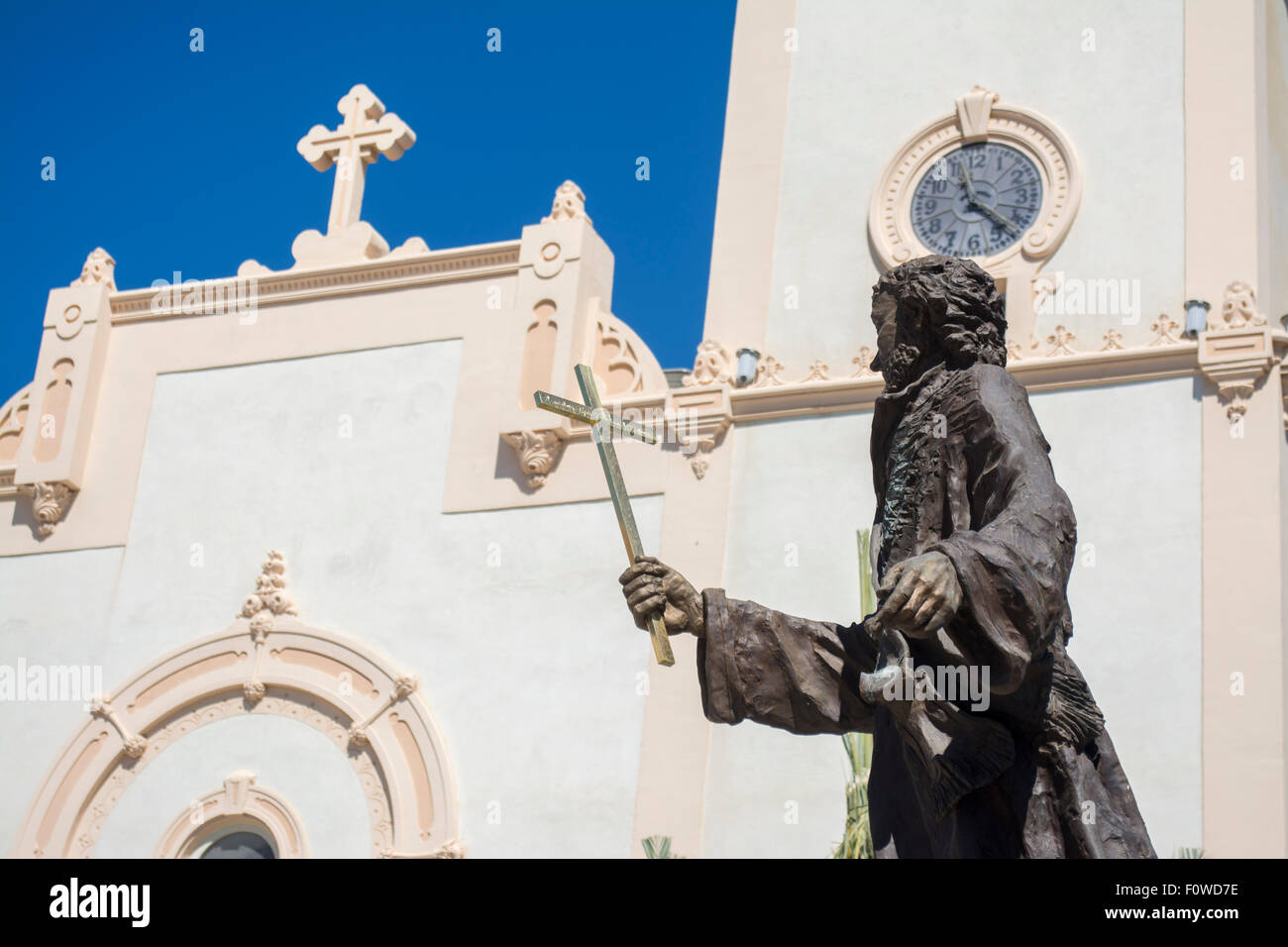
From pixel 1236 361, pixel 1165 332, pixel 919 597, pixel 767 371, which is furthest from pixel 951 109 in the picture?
pixel 919 597

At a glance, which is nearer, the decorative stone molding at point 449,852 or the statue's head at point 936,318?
the statue's head at point 936,318

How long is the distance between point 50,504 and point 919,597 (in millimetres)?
14461

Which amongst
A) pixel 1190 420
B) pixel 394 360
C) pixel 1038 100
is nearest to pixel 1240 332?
pixel 1190 420

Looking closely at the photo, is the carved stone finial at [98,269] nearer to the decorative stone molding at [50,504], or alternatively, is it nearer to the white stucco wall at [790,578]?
the decorative stone molding at [50,504]

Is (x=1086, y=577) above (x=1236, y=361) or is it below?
below

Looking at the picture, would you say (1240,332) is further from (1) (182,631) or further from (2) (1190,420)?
(1) (182,631)

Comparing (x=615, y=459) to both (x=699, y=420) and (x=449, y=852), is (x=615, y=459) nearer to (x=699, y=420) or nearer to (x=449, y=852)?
(x=449, y=852)

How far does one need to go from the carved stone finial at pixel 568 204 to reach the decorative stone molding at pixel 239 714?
12.8 feet

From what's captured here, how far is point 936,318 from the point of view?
4008 mm

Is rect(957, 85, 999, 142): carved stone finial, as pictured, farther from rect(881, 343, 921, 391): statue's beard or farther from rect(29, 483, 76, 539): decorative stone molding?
rect(881, 343, 921, 391): statue's beard

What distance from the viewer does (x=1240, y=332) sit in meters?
13.0

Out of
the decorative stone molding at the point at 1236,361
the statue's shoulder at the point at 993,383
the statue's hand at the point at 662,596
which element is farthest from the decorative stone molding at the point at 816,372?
the statue's hand at the point at 662,596

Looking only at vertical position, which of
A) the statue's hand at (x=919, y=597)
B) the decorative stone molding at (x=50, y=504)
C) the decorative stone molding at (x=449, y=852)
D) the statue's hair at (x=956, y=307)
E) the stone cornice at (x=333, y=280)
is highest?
the stone cornice at (x=333, y=280)

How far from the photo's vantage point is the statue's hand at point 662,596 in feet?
12.3
